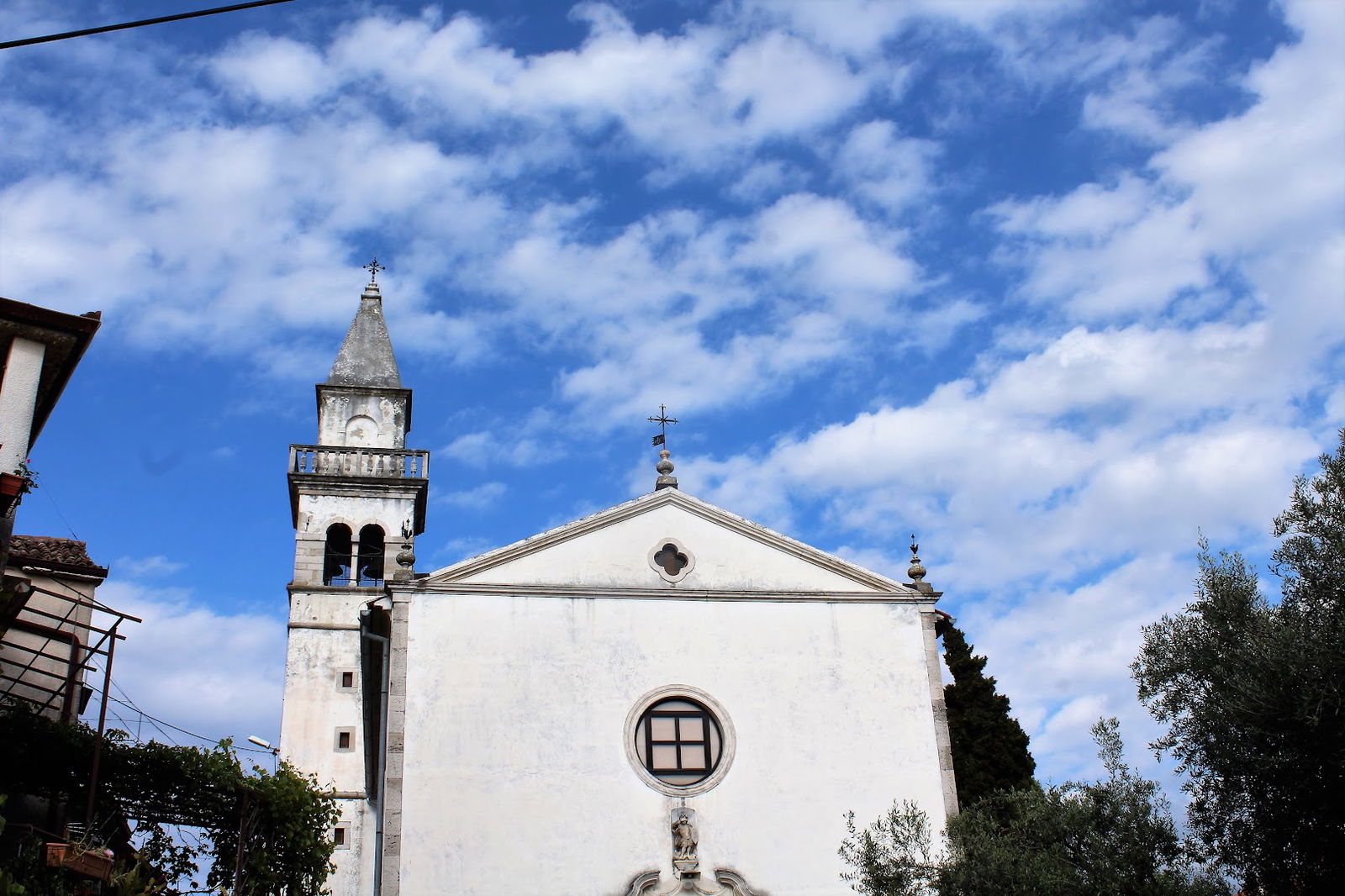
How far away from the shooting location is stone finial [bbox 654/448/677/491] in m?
19.5

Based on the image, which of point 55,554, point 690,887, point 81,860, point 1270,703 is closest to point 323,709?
point 55,554

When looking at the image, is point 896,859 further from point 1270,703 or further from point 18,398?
point 18,398

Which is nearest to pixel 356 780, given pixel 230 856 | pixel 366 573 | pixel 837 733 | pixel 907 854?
pixel 366 573

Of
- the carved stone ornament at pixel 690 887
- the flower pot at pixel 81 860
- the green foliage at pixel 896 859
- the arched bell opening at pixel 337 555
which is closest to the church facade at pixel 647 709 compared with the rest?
the carved stone ornament at pixel 690 887

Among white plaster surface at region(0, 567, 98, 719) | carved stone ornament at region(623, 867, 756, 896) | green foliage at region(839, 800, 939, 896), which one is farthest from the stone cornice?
white plaster surface at region(0, 567, 98, 719)

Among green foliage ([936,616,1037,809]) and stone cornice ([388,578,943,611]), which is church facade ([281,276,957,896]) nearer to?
stone cornice ([388,578,943,611])

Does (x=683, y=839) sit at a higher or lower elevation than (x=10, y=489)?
lower

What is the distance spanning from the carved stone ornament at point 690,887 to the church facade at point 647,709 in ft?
0.08

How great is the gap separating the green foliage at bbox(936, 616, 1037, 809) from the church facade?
18.2 ft

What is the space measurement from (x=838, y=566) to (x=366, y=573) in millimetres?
15070

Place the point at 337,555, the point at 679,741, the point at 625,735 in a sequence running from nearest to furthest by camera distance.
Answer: the point at 625,735 → the point at 679,741 → the point at 337,555

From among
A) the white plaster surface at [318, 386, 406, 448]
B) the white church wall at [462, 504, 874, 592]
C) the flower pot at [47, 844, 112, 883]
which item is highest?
the white plaster surface at [318, 386, 406, 448]

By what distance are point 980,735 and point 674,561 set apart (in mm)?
8981

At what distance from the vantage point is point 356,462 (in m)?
30.6
